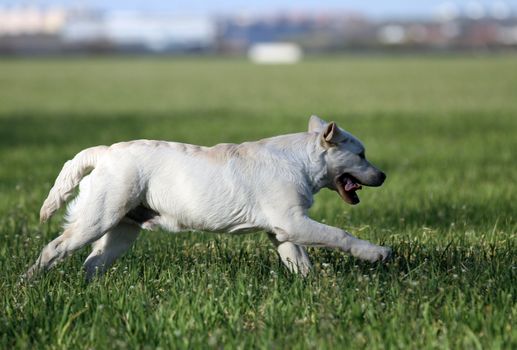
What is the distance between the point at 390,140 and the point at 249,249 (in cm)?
1065

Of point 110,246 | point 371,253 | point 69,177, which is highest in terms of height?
point 69,177

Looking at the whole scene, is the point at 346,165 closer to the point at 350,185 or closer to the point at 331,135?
the point at 350,185

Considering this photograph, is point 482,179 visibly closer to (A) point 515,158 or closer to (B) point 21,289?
(A) point 515,158

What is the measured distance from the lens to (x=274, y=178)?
224 inches

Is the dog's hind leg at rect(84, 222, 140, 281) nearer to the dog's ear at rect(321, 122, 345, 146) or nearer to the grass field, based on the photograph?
the grass field

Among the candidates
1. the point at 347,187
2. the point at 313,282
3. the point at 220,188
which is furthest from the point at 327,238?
the point at 220,188

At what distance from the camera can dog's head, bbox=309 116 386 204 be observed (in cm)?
583

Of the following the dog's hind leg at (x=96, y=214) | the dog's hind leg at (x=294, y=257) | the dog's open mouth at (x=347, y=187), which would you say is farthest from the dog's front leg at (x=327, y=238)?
the dog's hind leg at (x=96, y=214)

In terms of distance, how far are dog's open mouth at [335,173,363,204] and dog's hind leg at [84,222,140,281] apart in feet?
3.97

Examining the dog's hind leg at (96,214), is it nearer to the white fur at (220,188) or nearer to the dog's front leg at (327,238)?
the white fur at (220,188)

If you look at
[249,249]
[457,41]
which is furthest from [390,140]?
[457,41]

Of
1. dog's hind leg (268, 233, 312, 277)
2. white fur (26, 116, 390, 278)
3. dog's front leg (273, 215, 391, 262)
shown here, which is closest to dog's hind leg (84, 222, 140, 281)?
white fur (26, 116, 390, 278)

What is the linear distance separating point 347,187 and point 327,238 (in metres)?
0.48

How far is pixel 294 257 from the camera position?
589cm
